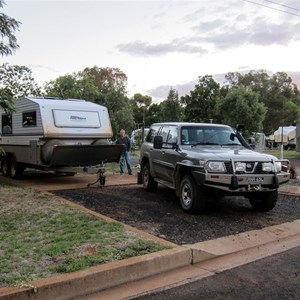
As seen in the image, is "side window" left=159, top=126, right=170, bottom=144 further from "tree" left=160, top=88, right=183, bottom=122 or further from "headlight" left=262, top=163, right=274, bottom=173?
"tree" left=160, top=88, right=183, bottom=122

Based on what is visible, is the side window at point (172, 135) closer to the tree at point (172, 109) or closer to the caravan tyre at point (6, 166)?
the caravan tyre at point (6, 166)

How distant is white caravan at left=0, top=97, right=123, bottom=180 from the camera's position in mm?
11719

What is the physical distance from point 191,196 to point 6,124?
8.87 m

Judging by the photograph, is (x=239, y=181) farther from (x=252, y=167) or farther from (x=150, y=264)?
(x=150, y=264)

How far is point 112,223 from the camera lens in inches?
271

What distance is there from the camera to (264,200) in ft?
27.8

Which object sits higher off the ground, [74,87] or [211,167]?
[74,87]

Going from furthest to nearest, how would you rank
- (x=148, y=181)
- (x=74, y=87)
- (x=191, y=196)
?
(x=74, y=87), (x=148, y=181), (x=191, y=196)

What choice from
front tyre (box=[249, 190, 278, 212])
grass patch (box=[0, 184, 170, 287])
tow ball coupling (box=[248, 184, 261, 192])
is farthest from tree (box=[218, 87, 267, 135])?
grass patch (box=[0, 184, 170, 287])

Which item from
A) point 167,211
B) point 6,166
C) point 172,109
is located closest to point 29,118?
point 6,166

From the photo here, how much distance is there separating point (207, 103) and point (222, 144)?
54.2m

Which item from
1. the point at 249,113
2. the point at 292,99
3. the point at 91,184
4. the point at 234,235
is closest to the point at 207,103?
the point at 249,113

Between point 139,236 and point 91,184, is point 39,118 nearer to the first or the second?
point 91,184

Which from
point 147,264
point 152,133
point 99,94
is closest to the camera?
point 147,264
